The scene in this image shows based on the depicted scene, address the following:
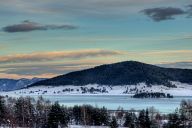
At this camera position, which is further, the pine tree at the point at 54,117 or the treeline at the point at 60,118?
the treeline at the point at 60,118

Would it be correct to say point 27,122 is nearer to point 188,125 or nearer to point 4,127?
point 4,127

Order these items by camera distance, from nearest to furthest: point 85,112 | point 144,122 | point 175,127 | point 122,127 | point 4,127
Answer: point 175,127
point 144,122
point 4,127
point 122,127
point 85,112

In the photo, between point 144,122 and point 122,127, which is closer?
point 144,122

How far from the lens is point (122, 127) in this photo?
182875 millimetres

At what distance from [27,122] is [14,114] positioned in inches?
415

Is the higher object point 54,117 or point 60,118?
point 54,117

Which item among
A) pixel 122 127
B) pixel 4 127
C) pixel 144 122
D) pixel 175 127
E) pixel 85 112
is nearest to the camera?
pixel 175 127

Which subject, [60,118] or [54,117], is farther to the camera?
[60,118]

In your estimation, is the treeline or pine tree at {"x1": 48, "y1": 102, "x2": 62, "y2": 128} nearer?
pine tree at {"x1": 48, "y1": 102, "x2": 62, "y2": 128}

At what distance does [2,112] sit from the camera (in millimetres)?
179000

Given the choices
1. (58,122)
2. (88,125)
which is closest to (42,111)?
(88,125)

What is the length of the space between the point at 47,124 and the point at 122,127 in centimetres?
3423

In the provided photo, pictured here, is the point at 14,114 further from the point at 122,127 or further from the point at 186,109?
the point at 186,109

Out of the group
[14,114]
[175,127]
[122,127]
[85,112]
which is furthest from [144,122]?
[14,114]
